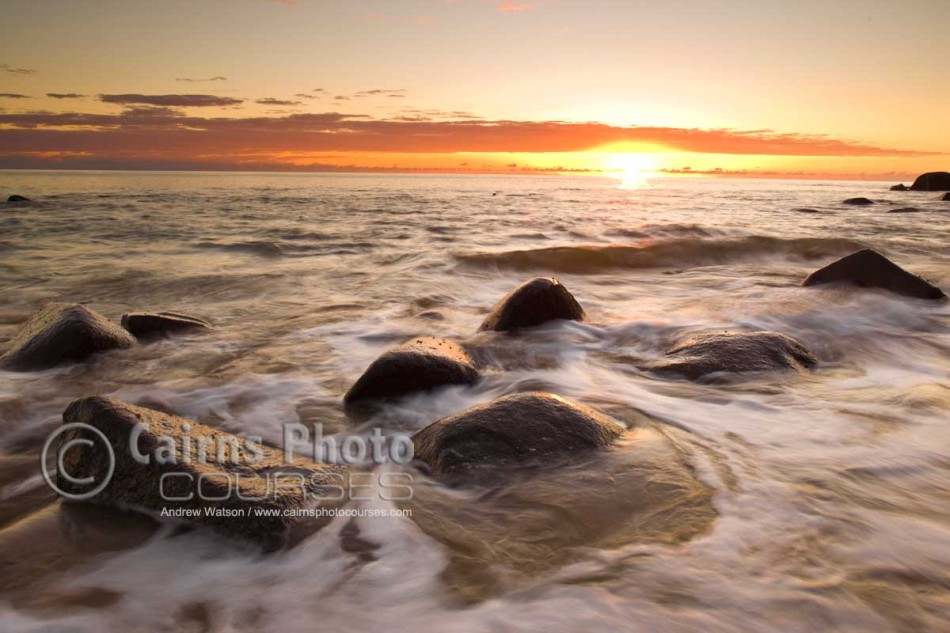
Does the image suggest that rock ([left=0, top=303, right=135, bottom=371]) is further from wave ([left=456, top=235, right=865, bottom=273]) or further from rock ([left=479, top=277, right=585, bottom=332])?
wave ([left=456, top=235, right=865, bottom=273])

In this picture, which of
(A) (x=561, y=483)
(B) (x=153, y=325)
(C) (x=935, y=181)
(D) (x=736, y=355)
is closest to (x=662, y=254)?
(D) (x=736, y=355)

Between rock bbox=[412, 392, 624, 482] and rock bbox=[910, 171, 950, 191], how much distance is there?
50.4m

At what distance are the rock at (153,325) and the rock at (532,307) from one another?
2.96 m

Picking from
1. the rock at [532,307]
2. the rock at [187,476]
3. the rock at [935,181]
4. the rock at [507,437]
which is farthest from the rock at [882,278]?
the rock at [935,181]

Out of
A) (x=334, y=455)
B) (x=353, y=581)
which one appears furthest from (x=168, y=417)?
(x=353, y=581)

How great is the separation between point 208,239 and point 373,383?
38.0ft

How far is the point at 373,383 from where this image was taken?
399 centimetres

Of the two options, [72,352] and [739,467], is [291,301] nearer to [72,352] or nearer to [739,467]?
[72,352]

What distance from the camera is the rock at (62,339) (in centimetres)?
474

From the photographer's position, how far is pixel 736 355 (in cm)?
463

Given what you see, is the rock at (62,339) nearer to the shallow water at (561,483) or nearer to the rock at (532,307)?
the shallow water at (561,483)

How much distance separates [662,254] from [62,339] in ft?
34.0

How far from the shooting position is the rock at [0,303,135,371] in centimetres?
474

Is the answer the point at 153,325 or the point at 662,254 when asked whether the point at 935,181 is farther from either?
the point at 153,325
